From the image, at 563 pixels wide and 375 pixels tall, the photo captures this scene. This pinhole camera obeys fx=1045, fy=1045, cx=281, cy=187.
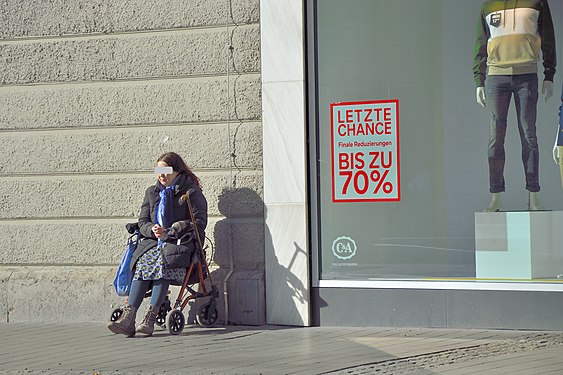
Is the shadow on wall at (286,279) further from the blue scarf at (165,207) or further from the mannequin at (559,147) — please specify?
the mannequin at (559,147)

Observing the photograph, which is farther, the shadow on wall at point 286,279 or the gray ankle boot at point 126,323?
the shadow on wall at point 286,279

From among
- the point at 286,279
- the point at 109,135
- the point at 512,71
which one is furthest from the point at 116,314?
the point at 512,71

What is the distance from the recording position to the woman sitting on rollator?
9469 mm

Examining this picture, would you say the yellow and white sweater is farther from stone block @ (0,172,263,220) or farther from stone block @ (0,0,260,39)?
stone block @ (0,172,263,220)

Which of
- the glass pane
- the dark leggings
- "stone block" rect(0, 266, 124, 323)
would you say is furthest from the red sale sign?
"stone block" rect(0, 266, 124, 323)

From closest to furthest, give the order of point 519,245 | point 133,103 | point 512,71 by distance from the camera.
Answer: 1. point 519,245
2. point 512,71
3. point 133,103

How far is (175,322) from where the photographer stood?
9.50 m

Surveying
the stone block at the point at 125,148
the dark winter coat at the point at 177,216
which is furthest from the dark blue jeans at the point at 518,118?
the dark winter coat at the point at 177,216

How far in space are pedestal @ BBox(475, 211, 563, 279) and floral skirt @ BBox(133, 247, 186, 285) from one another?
273cm

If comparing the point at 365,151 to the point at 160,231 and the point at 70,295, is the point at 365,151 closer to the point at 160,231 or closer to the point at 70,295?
the point at 160,231

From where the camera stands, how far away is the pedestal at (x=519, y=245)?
9.29m

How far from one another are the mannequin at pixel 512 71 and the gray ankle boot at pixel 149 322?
10.4 feet

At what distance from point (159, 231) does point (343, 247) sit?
5.87 ft

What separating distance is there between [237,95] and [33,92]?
224 centimetres
